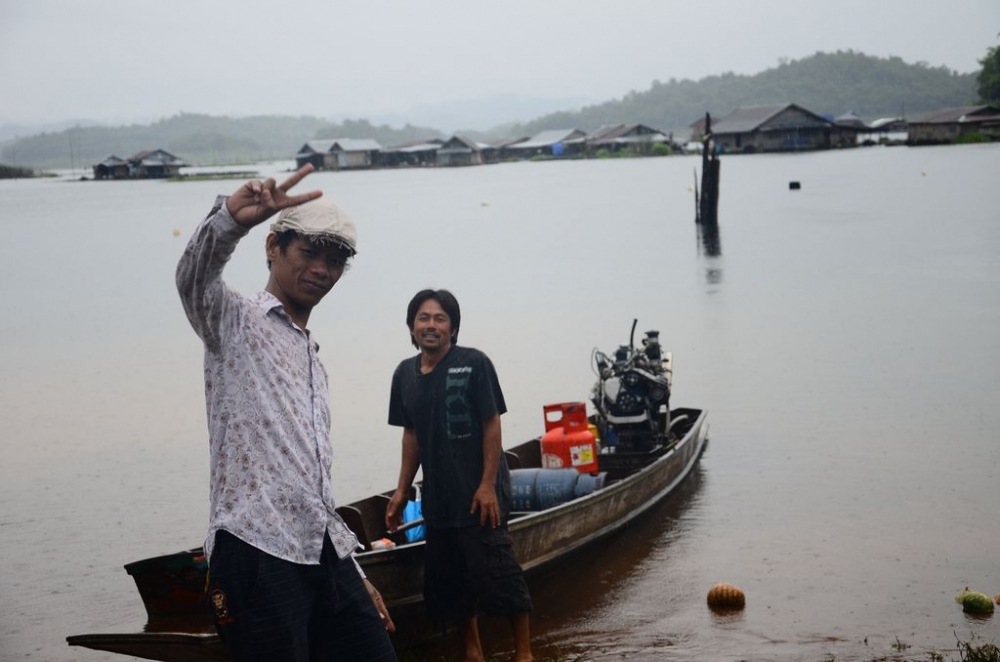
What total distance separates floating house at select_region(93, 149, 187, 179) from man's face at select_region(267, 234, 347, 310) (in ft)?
356

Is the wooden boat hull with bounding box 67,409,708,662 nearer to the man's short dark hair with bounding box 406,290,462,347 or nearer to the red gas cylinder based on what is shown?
the red gas cylinder

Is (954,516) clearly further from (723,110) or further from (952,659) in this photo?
(723,110)

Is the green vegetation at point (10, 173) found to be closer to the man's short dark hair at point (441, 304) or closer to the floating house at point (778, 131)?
the floating house at point (778, 131)

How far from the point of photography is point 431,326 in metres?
5.53

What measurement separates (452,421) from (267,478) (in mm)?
2444

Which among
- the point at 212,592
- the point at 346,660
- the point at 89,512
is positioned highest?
the point at 212,592

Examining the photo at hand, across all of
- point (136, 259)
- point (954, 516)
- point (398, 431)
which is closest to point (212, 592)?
point (954, 516)

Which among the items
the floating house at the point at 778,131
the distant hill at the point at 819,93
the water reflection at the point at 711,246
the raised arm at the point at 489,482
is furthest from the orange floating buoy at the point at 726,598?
the distant hill at the point at 819,93

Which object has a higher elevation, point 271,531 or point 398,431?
point 271,531

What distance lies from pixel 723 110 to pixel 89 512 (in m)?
175

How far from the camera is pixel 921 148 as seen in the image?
88438mm

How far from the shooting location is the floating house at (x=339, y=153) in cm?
10594

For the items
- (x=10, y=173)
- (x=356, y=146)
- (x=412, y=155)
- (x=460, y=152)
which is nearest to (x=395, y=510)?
(x=356, y=146)

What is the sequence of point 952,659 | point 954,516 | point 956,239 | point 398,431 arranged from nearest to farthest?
point 952,659
point 954,516
point 398,431
point 956,239
